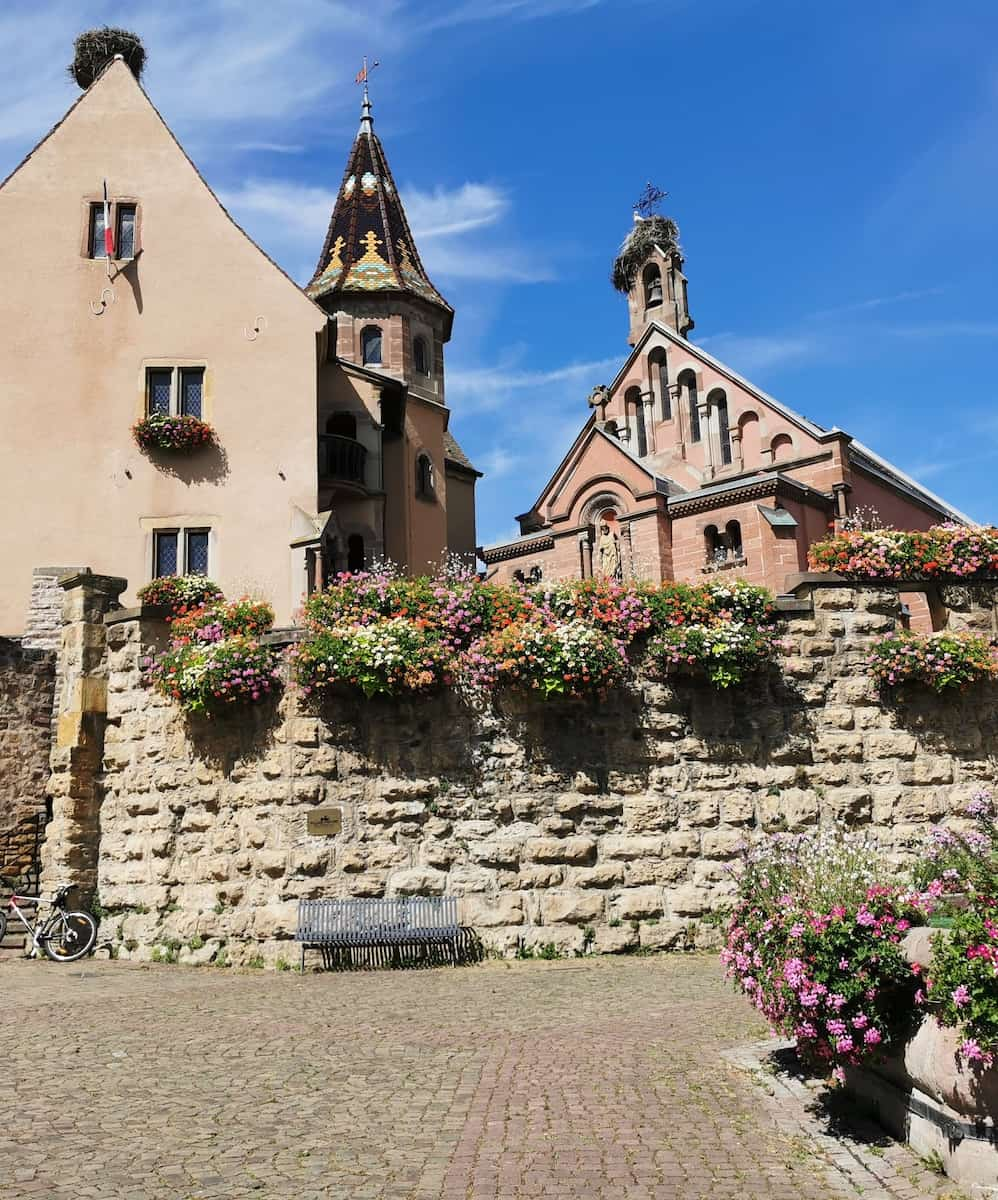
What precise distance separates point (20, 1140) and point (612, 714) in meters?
7.84

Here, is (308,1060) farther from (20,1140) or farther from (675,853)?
(675,853)

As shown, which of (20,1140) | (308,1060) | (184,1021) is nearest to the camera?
(20,1140)

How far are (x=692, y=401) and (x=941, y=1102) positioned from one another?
1667 inches

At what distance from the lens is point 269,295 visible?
79.9 feet

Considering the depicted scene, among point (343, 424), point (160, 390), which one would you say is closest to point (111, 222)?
point (160, 390)

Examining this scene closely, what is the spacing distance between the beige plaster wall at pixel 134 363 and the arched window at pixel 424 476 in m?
6.66

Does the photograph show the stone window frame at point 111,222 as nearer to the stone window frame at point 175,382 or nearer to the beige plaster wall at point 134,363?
the beige plaster wall at point 134,363

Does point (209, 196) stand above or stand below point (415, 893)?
above

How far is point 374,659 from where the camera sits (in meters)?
12.0

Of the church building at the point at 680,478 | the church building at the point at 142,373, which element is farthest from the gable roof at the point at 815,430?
the church building at the point at 142,373

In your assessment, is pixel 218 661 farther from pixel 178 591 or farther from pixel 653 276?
pixel 653 276

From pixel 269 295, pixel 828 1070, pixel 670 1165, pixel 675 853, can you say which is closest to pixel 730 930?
pixel 828 1070

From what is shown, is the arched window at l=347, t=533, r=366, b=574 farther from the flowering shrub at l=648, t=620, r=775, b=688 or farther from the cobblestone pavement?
the cobblestone pavement

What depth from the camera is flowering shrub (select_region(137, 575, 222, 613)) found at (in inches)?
824
